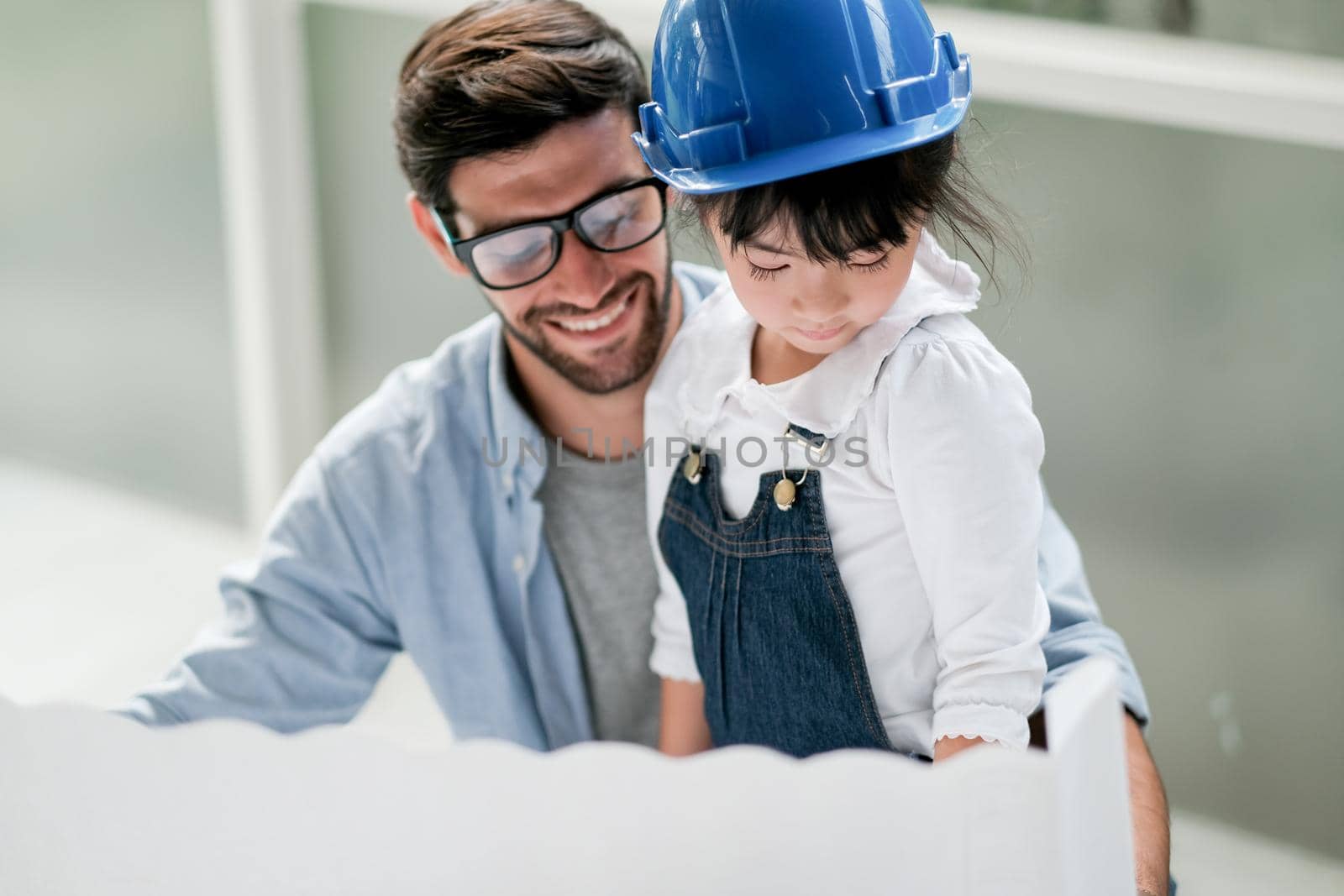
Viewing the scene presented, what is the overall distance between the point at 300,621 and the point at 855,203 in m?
0.86

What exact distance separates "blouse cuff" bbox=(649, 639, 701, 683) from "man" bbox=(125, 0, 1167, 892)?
7.0 inches

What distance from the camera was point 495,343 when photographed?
1.55 metres

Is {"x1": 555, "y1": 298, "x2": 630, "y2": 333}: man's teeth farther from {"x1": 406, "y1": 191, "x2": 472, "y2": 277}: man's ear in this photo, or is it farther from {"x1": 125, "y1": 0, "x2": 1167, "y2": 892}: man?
{"x1": 406, "y1": 191, "x2": 472, "y2": 277}: man's ear

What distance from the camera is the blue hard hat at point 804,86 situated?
35.1 inches

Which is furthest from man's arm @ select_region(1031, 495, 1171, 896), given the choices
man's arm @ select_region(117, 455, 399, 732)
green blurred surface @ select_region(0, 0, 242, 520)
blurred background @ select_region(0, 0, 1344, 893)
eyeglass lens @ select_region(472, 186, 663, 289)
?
green blurred surface @ select_region(0, 0, 242, 520)

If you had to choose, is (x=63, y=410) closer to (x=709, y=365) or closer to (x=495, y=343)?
(x=495, y=343)

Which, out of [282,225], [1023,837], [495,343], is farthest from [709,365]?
[282,225]

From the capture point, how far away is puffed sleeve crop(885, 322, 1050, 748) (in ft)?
3.14

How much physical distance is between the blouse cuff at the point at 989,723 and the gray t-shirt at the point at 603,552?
58 centimetres

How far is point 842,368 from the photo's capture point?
3.42ft

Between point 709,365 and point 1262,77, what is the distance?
2.93 ft

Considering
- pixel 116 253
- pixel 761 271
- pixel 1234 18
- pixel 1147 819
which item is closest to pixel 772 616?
pixel 761 271

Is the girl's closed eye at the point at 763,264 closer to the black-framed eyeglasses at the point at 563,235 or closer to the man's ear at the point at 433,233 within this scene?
the black-framed eyeglasses at the point at 563,235

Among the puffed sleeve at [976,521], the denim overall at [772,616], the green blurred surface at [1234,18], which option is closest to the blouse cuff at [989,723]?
the puffed sleeve at [976,521]
